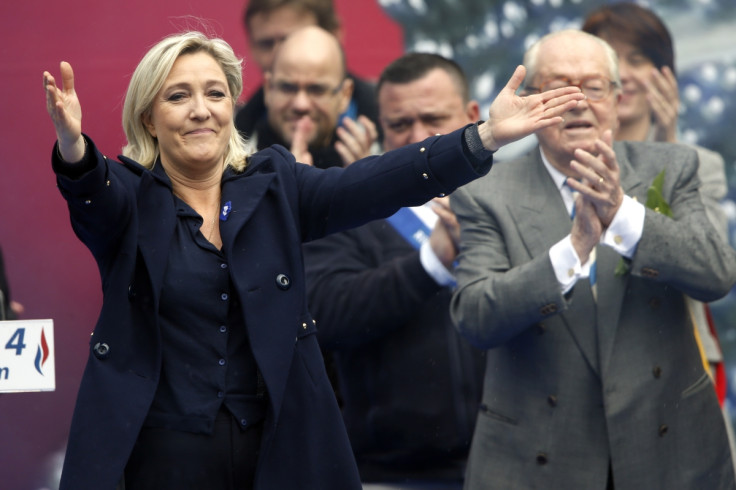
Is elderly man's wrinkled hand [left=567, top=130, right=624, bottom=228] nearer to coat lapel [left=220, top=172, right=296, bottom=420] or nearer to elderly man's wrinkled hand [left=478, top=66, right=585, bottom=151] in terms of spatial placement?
elderly man's wrinkled hand [left=478, top=66, right=585, bottom=151]

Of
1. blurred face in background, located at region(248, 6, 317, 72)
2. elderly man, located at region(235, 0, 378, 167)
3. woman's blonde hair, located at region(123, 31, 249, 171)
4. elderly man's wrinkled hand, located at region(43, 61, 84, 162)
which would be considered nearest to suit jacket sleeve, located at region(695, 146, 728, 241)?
elderly man, located at region(235, 0, 378, 167)

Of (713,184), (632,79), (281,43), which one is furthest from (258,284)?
(632,79)

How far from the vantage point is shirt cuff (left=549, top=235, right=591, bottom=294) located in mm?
3346

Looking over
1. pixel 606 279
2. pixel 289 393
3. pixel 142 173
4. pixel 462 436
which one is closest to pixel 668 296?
pixel 606 279

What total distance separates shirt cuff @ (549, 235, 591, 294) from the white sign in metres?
1.91

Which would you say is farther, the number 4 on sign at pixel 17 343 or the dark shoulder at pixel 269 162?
the number 4 on sign at pixel 17 343

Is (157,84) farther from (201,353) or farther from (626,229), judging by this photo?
(626,229)

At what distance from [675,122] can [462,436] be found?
1779 mm

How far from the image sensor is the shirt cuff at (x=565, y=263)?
132 inches

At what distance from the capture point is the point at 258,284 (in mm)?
2639

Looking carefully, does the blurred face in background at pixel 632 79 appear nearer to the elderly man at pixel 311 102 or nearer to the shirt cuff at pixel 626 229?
the elderly man at pixel 311 102

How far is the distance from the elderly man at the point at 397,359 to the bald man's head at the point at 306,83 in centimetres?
65

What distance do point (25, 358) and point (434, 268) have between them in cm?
157

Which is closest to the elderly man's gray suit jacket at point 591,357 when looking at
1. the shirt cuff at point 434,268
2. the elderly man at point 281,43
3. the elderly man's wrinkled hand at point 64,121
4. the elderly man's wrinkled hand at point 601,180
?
the elderly man's wrinkled hand at point 601,180
